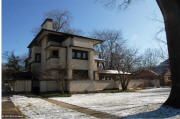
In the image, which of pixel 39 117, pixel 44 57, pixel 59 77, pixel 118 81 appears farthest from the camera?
pixel 118 81

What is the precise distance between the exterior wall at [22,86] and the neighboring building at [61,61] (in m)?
1.25

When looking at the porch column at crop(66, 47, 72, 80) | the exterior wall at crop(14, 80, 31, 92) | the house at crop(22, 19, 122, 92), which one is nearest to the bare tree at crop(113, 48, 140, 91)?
the house at crop(22, 19, 122, 92)

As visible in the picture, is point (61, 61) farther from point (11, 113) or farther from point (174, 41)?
point (174, 41)

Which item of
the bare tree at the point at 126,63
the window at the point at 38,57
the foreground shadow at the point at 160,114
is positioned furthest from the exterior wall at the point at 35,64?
the foreground shadow at the point at 160,114

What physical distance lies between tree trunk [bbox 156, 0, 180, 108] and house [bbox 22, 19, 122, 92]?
12261 mm

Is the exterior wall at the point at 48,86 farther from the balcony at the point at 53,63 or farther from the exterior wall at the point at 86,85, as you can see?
the exterior wall at the point at 86,85

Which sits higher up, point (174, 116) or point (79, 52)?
point (79, 52)

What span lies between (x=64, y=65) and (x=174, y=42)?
45.1 ft

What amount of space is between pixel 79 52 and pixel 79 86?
15.3 ft

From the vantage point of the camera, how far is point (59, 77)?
17.2 m

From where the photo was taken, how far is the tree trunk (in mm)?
6398

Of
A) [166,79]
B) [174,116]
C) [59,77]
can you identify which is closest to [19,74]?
[59,77]

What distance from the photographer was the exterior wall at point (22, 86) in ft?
55.7

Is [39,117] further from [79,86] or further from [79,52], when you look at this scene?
[79,52]
